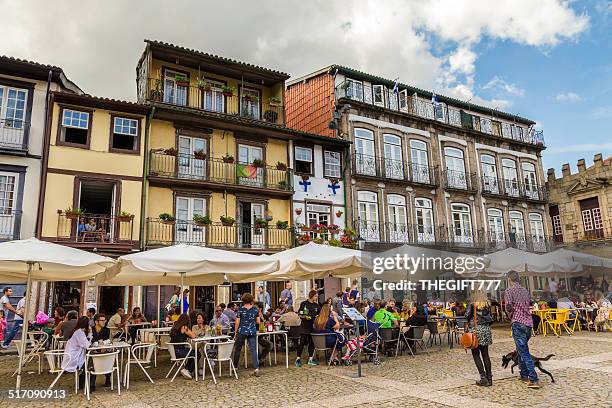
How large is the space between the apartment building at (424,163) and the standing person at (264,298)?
18.4 feet

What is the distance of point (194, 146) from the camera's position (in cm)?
1877

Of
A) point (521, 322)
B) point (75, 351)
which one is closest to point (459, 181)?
point (521, 322)

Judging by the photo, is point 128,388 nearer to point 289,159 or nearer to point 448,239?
point 289,159

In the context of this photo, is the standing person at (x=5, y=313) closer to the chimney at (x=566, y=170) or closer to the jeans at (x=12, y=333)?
the jeans at (x=12, y=333)

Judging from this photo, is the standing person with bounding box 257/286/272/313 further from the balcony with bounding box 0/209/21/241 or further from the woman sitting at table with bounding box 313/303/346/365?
the balcony with bounding box 0/209/21/241

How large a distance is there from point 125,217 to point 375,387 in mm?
11876

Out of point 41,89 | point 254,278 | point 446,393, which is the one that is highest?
point 41,89

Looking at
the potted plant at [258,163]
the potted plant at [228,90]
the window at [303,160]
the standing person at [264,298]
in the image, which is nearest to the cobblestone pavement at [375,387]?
the standing person at [264,298]

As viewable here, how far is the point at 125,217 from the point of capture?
16234mm

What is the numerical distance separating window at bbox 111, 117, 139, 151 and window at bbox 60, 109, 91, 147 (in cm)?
96

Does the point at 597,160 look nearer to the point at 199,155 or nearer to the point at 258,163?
the point at 258,163

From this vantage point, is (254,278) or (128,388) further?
(254,278)

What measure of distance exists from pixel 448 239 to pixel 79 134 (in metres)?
18.8

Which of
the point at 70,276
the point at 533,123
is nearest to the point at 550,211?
the point at 533,123
